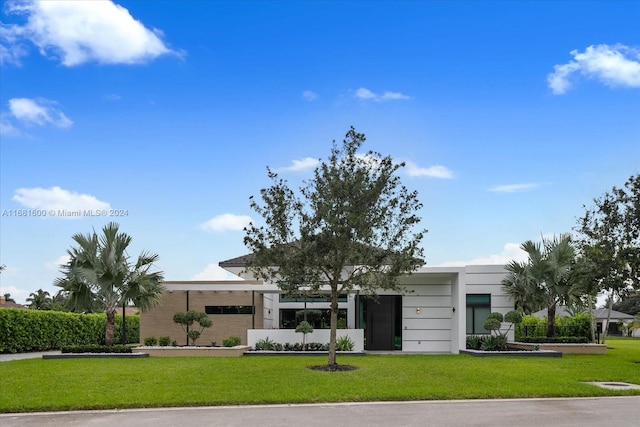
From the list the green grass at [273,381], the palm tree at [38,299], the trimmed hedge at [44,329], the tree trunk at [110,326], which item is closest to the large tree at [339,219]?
the green grass at [273,381]

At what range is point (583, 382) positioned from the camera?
15.3 meters

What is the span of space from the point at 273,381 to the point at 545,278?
17.2m

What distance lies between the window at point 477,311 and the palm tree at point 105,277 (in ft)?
46.4

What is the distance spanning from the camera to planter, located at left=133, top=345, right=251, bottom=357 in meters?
23.0

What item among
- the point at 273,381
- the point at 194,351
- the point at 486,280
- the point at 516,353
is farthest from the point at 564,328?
the point at 273,381

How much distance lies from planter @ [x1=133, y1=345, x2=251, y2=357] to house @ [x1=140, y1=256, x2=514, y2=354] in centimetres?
357

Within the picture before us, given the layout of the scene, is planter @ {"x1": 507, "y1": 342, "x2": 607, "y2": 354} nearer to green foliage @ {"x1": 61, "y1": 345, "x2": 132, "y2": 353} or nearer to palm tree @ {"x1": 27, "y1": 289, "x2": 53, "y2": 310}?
green foliage @ {"x1": 61, "y1": 345, "x2": 132, "y2": 353}

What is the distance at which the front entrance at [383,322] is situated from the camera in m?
27.9

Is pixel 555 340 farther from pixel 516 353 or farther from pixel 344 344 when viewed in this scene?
pixel 344 344

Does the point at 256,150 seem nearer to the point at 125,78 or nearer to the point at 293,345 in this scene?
the point at 125,78

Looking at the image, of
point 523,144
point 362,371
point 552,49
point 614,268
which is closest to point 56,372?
point 362,371

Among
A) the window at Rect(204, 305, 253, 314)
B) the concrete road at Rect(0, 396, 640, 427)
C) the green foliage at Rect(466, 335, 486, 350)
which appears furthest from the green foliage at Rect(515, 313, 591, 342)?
the concrete road at Rect(0, 396, 640, 427)

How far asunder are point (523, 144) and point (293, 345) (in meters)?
11.2

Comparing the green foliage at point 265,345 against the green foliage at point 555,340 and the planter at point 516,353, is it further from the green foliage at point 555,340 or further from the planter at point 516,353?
the green foliage at point 555,340
